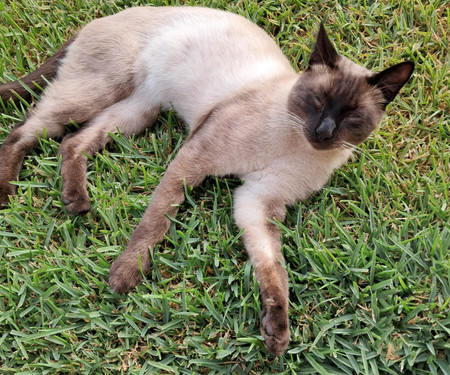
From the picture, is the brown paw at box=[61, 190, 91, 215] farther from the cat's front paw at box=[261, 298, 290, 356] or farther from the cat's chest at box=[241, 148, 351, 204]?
the cat's front paw at box=[261, 298, 290, 356]

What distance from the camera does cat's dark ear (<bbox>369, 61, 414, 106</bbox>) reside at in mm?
2227

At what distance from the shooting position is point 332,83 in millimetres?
2359

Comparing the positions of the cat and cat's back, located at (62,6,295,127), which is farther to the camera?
cat's back, located at (62,6,295,127)

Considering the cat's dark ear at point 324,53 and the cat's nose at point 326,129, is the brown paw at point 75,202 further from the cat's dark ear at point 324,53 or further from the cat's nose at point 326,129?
the cat's dark ear at point 324,53

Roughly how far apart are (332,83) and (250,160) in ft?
1.99

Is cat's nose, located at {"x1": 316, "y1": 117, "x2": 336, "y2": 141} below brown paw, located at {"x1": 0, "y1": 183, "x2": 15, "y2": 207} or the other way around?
the other way around

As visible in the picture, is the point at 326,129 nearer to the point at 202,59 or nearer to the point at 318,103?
the point at 318,103

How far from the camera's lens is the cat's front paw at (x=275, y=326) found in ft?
6.83

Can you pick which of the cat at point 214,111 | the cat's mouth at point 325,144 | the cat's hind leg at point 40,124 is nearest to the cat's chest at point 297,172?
the cat at point 214,111

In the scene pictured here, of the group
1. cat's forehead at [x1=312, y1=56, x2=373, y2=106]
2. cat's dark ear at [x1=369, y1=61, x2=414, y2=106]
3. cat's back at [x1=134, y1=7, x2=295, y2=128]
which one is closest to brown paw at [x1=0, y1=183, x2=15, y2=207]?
cat's back at [x1=134, y1=7, x2=295, y2=128]

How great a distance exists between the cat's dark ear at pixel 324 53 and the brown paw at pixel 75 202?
1464 millimetres

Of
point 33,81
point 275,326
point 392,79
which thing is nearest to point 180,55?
point 33,81

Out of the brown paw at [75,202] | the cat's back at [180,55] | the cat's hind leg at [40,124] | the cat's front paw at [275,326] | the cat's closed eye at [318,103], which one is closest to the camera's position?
the cat's front paw at [275,326]

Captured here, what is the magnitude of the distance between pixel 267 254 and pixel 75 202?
1106mm
